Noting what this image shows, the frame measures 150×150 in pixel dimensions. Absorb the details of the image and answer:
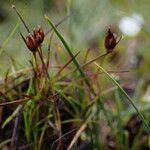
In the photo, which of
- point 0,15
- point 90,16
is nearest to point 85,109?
point 90,16

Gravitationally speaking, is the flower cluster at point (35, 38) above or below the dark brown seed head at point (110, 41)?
above

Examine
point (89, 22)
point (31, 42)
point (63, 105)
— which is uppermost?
point (89, 22)

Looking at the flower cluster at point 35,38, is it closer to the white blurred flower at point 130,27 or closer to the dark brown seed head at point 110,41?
the dark brown seed head at point 110,41

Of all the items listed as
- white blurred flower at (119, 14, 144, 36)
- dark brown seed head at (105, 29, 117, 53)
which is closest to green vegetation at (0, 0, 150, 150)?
dark brown seed head at (105, 29, 117, 53)

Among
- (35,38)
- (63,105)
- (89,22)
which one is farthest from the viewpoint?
(89,22)

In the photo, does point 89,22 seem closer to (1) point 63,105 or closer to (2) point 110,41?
(1) point 63,105

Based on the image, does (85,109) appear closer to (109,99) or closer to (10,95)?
(10,95)

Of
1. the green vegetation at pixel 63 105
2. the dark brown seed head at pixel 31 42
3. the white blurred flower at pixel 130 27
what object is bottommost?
the green vegetation at pixel 63 105

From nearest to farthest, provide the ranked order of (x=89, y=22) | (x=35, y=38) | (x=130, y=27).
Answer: (x=35, y=38)
(x=130, y=27)
(x=89, y=22)

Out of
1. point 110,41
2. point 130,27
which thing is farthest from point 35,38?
point 130,27

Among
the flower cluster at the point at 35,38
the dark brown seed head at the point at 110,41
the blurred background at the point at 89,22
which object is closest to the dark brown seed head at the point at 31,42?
the flower cluster at the point at 35,38

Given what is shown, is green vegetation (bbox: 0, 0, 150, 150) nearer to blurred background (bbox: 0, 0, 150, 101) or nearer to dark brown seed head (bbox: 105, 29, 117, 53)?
dark brown seed head (bbox: 105, 29, 117, 53)
